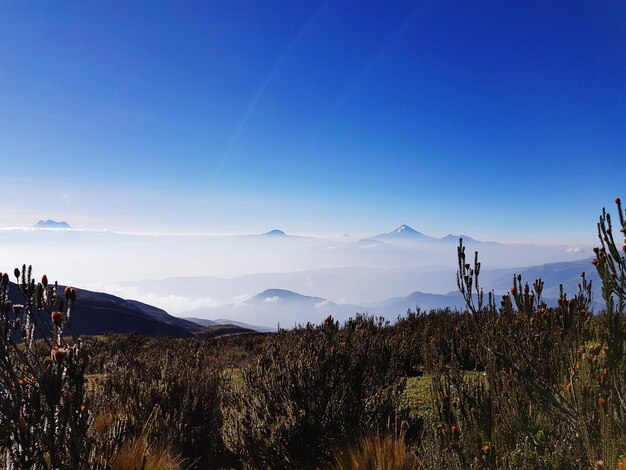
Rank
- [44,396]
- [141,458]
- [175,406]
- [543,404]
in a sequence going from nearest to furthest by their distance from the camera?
[44,396] < [543,404] < [141,458] < [175,406]

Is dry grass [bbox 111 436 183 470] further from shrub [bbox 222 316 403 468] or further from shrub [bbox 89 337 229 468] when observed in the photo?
shrub [bbox 222 316 403 468]

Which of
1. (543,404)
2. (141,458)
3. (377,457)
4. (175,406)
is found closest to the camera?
(543,404)

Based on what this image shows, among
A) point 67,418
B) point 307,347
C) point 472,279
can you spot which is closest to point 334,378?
point 307,347

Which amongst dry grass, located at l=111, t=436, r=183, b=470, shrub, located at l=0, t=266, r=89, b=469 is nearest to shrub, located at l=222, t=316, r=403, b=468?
dry grass, located at l=111, t=436, r=183, b=470

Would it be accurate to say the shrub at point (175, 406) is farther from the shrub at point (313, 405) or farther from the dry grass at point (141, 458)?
the dry grass at point (141, 458)

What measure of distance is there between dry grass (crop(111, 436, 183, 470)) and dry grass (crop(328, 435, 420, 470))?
54.0 inches

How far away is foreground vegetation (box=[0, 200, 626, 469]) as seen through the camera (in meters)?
2.25

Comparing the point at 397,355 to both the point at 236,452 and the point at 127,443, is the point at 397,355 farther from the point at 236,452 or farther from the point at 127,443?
the point at 127,443

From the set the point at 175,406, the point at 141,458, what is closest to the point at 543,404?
the point at 141,458

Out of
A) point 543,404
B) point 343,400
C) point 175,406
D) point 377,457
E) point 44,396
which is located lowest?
point 175,406

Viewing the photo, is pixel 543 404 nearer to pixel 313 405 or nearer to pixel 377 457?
pixel 377 457

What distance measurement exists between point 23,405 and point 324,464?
254 cm

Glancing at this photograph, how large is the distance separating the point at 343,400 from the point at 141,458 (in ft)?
6.16

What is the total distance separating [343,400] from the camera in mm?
4246
